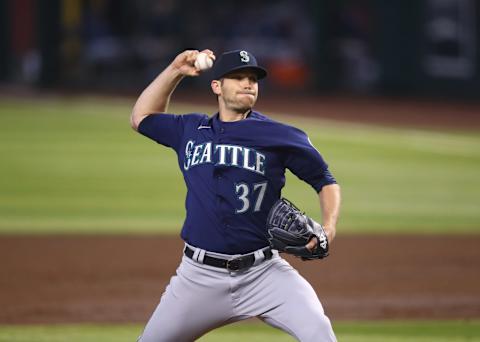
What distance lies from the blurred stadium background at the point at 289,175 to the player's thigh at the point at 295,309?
8.52 feet

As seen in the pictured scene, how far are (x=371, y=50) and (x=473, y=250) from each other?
17.8 metres

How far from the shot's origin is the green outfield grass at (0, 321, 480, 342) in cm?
765

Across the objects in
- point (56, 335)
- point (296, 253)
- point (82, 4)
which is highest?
point (82, 4)

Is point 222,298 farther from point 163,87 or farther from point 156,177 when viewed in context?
point 156,177

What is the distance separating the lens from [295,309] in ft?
16.6

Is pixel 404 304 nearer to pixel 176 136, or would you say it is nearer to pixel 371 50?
pixel 176 136

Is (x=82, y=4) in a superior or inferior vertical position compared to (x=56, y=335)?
superior

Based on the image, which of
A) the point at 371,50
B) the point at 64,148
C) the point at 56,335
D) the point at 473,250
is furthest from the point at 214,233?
the point at 371,50

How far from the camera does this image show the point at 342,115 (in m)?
23.9

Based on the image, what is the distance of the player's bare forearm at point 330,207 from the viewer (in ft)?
16.6

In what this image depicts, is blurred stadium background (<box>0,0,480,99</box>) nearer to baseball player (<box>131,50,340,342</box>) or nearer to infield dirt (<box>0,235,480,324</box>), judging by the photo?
infield dirt (<box>0,235,480,324</box>)

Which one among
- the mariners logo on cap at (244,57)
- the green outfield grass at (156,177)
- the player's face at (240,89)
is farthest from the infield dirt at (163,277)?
the mariners logo on cap at (244,57)

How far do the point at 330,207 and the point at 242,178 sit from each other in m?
0.43

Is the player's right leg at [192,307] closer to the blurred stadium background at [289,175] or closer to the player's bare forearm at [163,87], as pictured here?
the player's bare forearm at [163,87]
